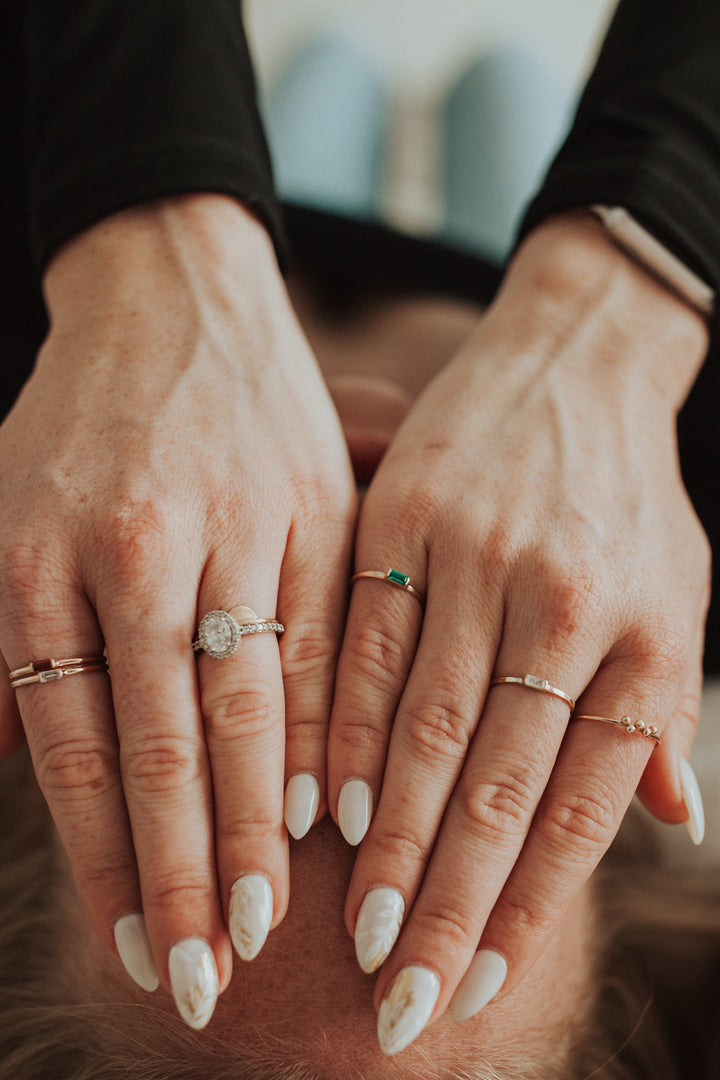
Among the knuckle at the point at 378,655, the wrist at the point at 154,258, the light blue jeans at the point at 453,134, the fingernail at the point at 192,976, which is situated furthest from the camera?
the light blue jeans at the point at 453,134

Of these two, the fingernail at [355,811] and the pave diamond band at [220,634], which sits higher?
the pave diamond band at [220,634]

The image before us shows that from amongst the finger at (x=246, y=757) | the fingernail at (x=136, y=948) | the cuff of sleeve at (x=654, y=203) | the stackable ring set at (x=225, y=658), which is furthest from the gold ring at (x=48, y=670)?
the cuff of sleeve at (x=654, y=203)

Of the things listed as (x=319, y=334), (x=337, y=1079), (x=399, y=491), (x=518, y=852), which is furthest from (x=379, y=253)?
(x=337, y=1079)

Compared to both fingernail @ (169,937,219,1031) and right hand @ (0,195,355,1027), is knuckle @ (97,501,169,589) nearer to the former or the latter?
right hand @ (0,195,355,1027)

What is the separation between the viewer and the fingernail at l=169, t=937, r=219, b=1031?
0.63 metres

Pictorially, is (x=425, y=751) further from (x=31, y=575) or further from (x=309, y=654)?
(x=31, y=575)

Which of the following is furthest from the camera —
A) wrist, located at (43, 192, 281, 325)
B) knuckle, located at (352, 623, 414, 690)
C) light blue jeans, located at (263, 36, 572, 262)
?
light blue jeans, located at (263, 36, 572, 262)

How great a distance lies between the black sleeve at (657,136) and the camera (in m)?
0.98

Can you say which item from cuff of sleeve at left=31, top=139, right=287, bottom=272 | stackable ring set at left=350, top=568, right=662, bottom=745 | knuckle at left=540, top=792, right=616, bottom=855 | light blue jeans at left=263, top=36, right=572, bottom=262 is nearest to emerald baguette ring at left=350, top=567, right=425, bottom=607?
stackable ring set at left=350, top=568, right=662, bottom=745

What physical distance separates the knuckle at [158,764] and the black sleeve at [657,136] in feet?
2.62

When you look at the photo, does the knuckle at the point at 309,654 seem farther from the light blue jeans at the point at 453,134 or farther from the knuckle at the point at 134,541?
the light blue jeans at the point at 453,134

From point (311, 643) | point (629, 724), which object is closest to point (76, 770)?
point (311, 643)

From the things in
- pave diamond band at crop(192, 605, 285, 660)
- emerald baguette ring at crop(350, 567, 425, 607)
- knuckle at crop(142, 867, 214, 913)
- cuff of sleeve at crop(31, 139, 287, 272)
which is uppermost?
cuff of sleeve at crop(31, 139, 287, 272)

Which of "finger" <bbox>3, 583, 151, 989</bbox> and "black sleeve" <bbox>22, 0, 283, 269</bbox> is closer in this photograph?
"finger" <bbox>3, 583, 151, 989</bbox>
